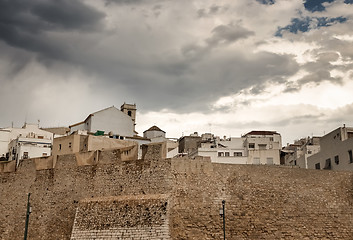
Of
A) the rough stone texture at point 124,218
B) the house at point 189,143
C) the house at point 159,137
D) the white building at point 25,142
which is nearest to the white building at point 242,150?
the house at point 189,143

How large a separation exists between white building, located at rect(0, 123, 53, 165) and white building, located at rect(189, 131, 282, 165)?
559 inches

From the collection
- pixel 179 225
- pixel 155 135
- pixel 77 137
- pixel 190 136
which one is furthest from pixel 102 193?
pixel 155 135

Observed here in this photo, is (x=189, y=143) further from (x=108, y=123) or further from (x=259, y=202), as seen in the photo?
(x=259, y=202)

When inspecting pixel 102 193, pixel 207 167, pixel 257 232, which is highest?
pixel 207 167

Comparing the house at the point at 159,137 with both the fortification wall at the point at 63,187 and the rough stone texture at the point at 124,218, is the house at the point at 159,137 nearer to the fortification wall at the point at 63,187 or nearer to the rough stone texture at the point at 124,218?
the fortification wall at the point at 63,187

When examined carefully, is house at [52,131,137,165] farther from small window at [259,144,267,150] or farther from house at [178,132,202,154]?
small window at [259,144,267,150]

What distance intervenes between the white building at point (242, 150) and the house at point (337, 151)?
6.88 metres

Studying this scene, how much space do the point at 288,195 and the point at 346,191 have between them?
11.3 feet

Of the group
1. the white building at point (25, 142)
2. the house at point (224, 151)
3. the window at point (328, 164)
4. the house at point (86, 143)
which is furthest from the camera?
the house at point (224, 151)

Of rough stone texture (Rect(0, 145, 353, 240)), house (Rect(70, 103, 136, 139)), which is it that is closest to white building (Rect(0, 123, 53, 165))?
house (Rect(70, 103, 136, 139))

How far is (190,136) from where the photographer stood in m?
46.7

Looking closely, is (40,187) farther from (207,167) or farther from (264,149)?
(264,149)

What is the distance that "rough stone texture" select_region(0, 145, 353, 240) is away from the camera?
1943 centimetres

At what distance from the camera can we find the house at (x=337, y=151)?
2738 centimetres
